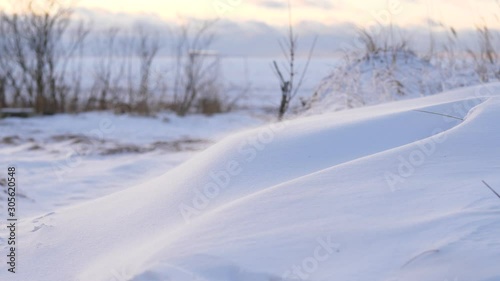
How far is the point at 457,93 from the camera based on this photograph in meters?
3.36

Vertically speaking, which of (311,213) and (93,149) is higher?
(311,213)

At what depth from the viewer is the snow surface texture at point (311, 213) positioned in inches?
64.4

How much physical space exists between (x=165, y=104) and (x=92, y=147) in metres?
3.34

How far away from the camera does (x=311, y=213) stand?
6.29ft

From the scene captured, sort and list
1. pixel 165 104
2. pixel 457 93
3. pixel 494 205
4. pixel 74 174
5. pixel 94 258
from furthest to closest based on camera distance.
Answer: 1. pixel 165 104
2. pixel 74 174
3. pixel 457 93
4. pixel 94 258
5. pixel 494 205

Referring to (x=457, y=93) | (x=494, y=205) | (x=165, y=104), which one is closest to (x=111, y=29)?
(x=165, y=104)

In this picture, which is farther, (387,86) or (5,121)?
(5,121)

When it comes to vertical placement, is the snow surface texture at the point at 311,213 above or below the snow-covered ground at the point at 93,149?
above

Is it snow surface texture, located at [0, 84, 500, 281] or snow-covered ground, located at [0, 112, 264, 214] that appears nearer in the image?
snow surface texture, located at [0, 84, 500, 281]

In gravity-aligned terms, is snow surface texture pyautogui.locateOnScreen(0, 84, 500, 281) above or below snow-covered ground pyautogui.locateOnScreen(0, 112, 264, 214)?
above

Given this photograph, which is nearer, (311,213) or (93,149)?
(311,213)

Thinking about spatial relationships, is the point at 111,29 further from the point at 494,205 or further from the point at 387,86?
the point at 494,205

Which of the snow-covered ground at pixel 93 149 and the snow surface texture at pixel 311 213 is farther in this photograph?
the snow-covered ground at pixel 93 149

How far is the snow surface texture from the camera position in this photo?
5.37ft
